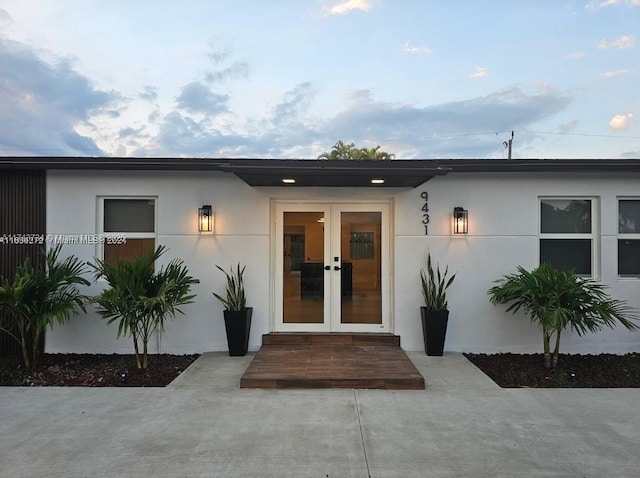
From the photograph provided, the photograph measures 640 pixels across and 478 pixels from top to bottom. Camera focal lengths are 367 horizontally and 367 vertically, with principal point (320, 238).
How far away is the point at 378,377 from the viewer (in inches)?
164

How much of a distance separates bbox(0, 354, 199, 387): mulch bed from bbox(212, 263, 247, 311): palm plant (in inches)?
36.4

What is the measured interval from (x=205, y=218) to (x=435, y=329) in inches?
149

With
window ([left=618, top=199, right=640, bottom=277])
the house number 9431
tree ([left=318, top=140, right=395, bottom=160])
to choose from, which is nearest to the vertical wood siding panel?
the house number 9431

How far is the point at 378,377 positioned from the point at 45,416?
10.9ft

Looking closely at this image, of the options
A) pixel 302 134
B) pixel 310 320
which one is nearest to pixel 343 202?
pixel 310 320

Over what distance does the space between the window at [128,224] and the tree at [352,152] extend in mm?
17294

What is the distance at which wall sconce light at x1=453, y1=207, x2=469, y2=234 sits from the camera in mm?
5574

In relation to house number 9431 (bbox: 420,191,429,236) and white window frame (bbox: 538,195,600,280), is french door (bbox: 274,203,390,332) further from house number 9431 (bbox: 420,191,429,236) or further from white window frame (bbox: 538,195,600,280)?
white window frame (bbox: 538,195,600,280)

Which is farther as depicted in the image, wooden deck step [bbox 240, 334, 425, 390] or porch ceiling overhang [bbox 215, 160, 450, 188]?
porch ceiling overhang [bbox 215, 160, 450, 188]

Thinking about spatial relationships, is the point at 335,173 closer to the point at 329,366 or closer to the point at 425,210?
the point at 425,210

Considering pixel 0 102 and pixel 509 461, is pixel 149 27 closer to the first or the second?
pixel 0 102

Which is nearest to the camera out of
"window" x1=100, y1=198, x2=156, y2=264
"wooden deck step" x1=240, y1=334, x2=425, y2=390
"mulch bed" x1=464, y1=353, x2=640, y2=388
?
"wooden deck step" x1=240, y1=334, x2=425, y2=390

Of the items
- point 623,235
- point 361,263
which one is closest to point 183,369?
point 361,263

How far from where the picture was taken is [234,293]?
17.8 ft
